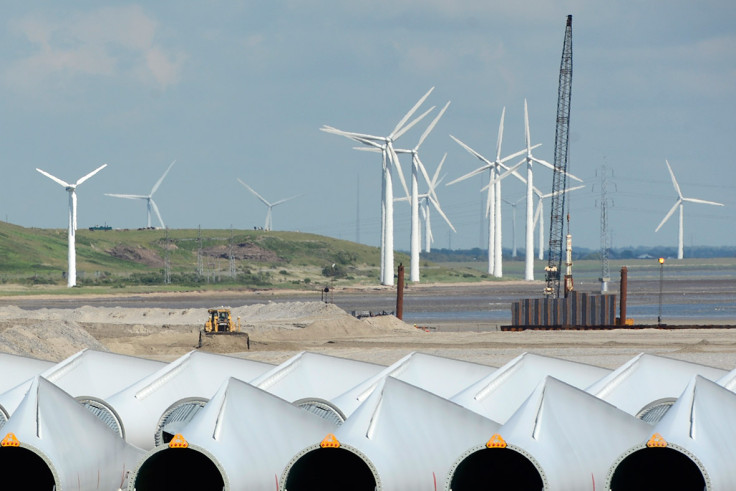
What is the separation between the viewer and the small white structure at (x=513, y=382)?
3297 cm

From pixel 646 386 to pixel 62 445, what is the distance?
16.2 meters

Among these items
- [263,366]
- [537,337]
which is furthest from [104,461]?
[537,337]

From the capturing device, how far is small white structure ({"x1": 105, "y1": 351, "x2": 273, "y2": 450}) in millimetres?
32625

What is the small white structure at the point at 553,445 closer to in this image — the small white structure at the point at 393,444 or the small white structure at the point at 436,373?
the small white structure at the point at 393,444

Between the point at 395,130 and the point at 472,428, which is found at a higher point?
the point at 395,130

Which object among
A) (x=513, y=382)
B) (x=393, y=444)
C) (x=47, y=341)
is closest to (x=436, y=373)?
(x=513, y=382)

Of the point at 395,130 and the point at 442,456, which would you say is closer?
the point at 442,456

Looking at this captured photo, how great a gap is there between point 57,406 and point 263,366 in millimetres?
12715

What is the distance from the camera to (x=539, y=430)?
87.1 feet

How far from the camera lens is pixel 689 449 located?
25.3 meters

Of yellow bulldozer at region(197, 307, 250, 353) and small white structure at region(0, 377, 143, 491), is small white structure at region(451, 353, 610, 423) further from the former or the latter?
yellow bulldozer at region(197, 307, 250, 353)

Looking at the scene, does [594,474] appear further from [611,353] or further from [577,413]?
[611,353]

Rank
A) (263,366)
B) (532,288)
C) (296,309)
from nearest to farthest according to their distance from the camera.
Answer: (263,366) < (296,309) < (532,288)

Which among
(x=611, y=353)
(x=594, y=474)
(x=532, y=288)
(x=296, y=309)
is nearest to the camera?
(x=594, y=474)
